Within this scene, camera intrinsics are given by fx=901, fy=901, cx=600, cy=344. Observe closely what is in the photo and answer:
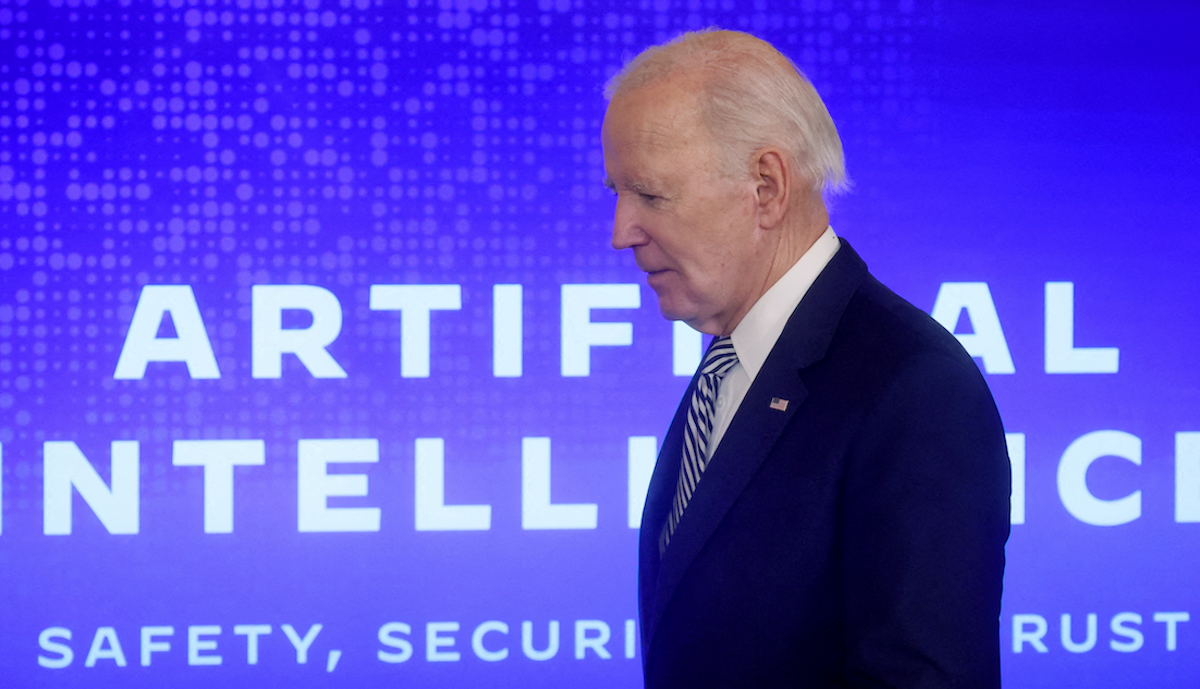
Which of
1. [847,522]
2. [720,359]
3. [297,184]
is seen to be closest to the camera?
[847,522]

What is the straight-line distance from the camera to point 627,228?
113 cm

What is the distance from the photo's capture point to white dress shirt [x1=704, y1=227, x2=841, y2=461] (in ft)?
3.60

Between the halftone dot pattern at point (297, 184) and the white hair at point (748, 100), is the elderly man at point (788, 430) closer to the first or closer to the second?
the white hair at point (748, 100)

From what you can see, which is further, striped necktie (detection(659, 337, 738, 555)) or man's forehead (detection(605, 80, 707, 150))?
striped necktie (detection(659, 337, 738, 555))

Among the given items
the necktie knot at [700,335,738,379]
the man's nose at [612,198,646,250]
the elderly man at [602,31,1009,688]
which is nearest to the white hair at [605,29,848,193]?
the elderly man at [602,31,1009,688]

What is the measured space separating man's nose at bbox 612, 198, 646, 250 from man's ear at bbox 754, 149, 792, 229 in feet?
0.50

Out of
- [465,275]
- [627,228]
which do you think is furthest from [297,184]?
[627,228]

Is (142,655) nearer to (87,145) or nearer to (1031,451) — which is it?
(87,145)

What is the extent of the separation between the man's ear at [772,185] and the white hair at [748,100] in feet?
0.05

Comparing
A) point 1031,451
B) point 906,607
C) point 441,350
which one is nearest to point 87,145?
point 441,350

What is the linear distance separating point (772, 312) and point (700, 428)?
197mm

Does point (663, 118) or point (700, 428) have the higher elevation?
point (663, 118)

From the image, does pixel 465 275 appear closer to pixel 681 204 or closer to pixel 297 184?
pixel 297 184

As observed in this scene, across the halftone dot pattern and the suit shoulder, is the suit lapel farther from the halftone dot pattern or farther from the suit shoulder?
the halftone dot pattern
